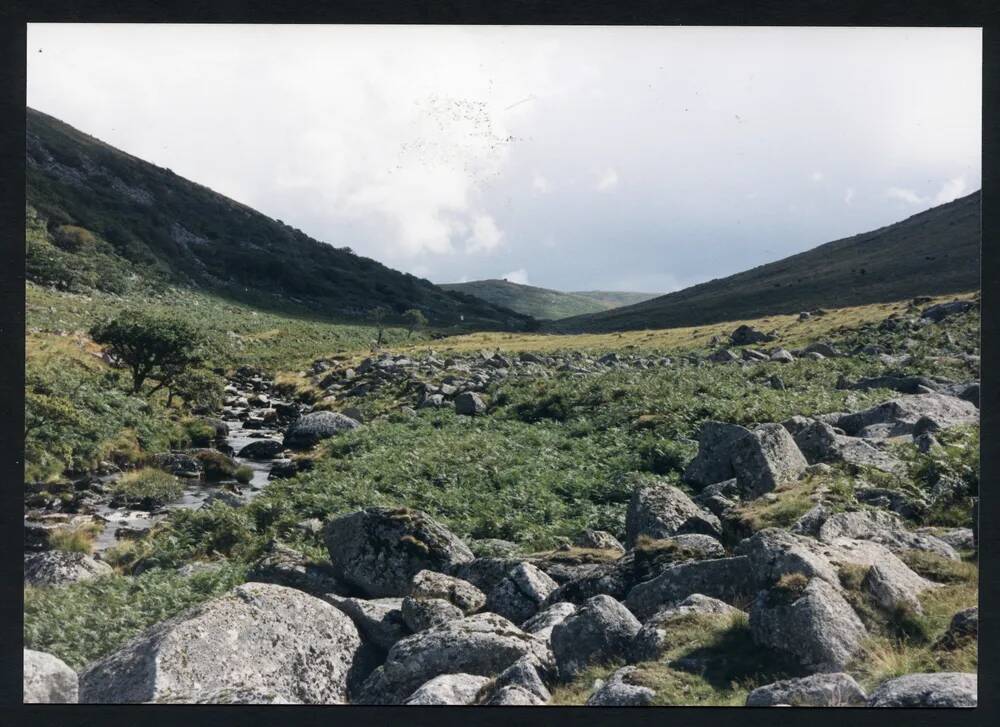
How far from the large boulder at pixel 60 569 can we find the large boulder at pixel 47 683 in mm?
5513

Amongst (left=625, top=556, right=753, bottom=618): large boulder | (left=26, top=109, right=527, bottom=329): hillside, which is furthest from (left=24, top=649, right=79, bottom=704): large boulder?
(left=26, top=109, right=527, bottom=329): hillside

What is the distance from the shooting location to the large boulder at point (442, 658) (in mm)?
10117

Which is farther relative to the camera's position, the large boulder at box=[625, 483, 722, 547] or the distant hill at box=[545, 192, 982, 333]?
the distant hill at box=[545, 192, 982, 333]

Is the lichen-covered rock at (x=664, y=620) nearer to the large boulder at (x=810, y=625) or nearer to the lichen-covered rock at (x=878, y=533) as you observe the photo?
the large boulder at (x=810, y=625)

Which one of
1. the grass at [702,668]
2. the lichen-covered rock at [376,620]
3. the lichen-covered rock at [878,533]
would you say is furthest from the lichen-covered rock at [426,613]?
the lichen-covered rock at [878,533]

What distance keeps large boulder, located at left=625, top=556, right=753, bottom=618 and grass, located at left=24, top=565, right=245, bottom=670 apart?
689 centimetres

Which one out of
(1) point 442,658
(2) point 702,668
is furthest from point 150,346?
(2) point 702,668

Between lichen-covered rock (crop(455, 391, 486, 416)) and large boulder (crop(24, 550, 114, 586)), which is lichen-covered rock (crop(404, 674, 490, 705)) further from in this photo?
lichen-covered rock (crop(455, 391, 486, 416))

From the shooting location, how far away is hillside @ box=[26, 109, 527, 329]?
98.6 m

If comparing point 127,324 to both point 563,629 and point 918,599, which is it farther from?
point 918,599

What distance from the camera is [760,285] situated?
105 metres

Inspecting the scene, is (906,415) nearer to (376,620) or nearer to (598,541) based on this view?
(598,541)

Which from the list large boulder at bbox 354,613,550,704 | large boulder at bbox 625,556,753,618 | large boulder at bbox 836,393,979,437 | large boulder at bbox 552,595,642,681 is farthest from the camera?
large boulder at bbox 836,393,979,437

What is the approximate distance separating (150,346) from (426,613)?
29037mm
